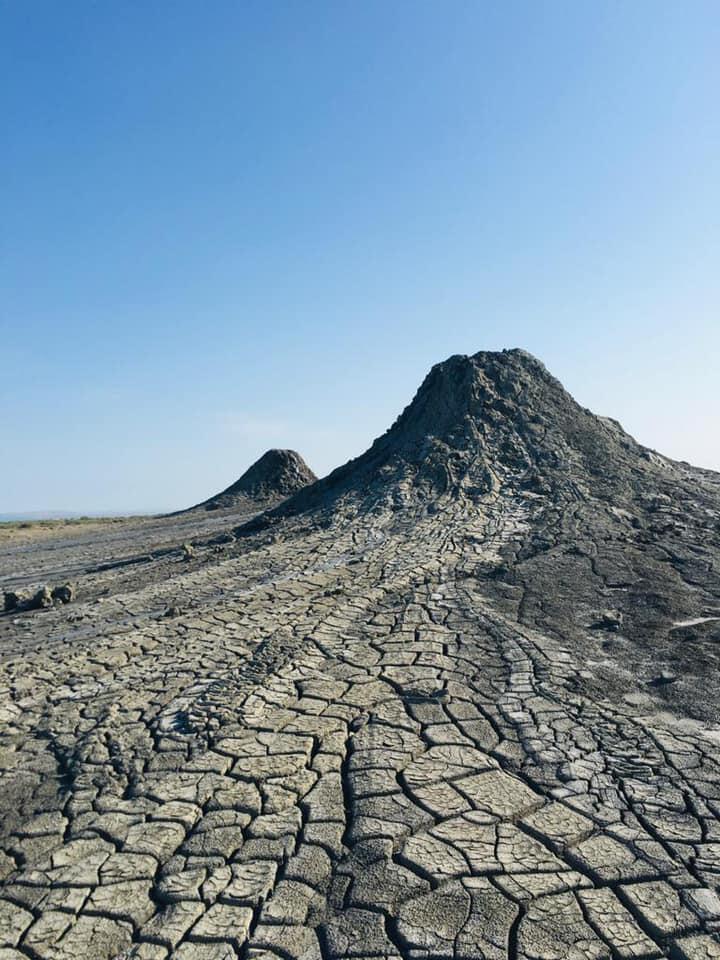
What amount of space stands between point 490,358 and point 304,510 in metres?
5.43

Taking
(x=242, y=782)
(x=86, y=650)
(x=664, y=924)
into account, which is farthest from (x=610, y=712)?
(x=86, y=650)

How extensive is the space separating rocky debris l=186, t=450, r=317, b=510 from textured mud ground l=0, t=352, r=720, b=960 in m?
14.3

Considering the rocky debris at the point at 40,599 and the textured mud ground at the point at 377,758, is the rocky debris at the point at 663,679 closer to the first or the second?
the textured mud ground at the point at 377,758

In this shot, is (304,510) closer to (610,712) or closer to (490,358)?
(490,358)

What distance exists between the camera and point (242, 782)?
12.2ft

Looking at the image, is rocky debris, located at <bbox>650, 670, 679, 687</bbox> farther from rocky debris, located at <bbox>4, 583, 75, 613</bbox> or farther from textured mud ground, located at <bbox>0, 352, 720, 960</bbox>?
rocky debris, located at <bbox>4, 583, 75, 613</bbox>

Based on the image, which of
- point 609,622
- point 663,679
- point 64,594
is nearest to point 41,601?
point 64,594

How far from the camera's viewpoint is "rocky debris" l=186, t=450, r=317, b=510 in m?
23.5

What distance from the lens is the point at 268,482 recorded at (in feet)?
80.0

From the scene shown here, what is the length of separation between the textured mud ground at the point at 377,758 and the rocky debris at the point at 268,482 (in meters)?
14.3

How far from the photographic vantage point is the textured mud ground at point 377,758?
8.87 ft

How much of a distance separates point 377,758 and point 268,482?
68.5 feet

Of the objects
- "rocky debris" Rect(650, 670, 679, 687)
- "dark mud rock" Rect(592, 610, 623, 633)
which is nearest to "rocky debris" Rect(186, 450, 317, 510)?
"dark mud rock" Rect(592, 610, 623, 633)

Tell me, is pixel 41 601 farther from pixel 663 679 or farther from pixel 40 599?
pixel 663 679
